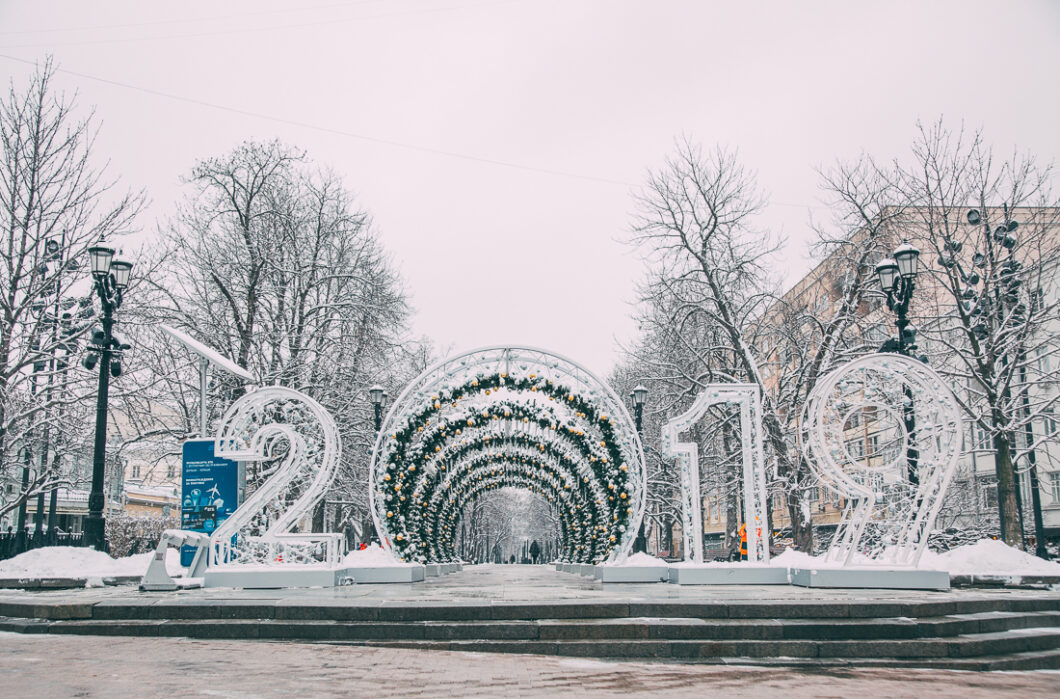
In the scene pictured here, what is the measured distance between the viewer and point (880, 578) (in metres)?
11.7

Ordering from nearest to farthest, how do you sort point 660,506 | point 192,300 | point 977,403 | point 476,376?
point 476,376
point 977,403
point 192,300
point 660,506

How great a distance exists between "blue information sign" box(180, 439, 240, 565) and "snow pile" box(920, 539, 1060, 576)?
11.7 m

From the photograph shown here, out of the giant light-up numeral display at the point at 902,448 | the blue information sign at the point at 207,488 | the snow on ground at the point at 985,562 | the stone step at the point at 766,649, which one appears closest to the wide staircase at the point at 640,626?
the stone step at the point at 766,649

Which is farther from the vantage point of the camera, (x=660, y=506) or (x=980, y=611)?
(x=660, y=506)

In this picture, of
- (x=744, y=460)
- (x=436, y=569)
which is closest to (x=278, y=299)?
(x=436, y=569)

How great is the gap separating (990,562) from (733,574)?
3.97 meters

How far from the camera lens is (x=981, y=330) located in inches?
731

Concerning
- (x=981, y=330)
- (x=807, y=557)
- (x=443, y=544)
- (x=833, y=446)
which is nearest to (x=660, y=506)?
(x=443, y=544)

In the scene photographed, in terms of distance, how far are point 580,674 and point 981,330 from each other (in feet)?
49.8

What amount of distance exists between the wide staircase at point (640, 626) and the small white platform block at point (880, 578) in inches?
64.7

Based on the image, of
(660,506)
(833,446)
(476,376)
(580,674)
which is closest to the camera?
(580,674)

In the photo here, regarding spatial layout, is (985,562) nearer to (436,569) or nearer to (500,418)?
(500,418)

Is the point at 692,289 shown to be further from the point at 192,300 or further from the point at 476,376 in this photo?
the point at 192,300

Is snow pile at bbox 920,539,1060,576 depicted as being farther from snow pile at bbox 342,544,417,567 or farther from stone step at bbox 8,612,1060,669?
snow pile at bbox 342,544,417,567
